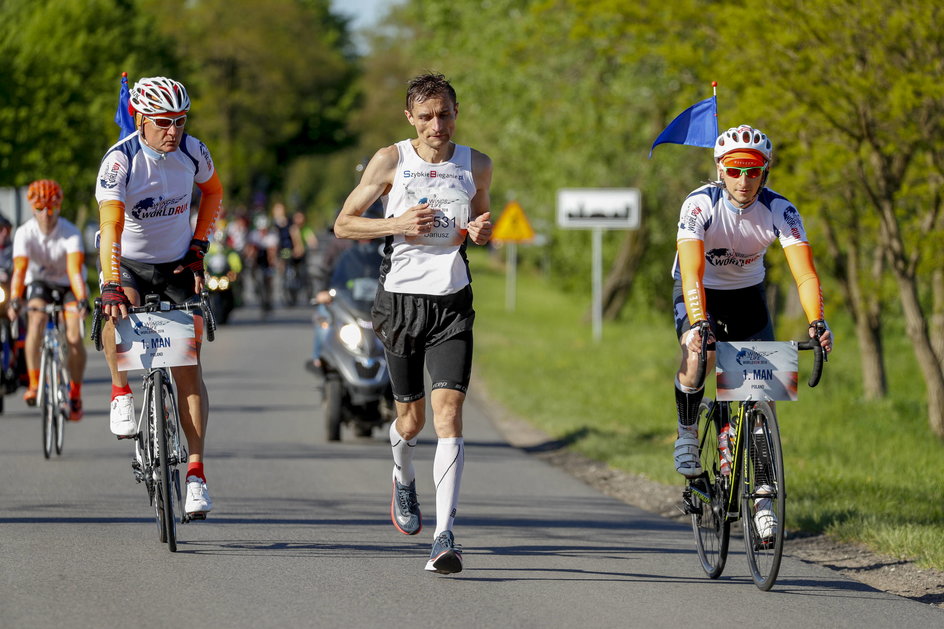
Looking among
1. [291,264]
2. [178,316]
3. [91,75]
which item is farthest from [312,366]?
[91,75]

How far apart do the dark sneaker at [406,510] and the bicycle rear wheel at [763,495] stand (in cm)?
157

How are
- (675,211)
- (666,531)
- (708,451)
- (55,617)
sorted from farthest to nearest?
Answer: (675,211) < (666,531) < (708,451) < (55,617)

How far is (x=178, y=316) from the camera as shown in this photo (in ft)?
24.9

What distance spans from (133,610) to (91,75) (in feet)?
98.6

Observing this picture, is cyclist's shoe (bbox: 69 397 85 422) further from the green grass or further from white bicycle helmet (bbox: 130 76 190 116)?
white bicycle helmet (bbox: 130 76 190 116)

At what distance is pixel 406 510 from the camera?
754 cm

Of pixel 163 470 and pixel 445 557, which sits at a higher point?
pixel 163 470

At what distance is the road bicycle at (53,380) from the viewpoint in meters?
11.6

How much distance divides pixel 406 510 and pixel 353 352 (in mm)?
5356

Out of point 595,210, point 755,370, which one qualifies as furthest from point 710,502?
point 595,210

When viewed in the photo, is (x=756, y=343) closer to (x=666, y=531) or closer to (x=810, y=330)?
(x=810, y=330)

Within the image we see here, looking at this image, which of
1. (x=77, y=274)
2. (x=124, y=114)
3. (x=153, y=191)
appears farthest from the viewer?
(x=77, y=274)

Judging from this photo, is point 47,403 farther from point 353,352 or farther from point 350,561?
point 350,561

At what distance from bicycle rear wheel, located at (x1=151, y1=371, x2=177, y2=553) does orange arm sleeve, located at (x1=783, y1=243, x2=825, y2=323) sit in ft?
10.1
